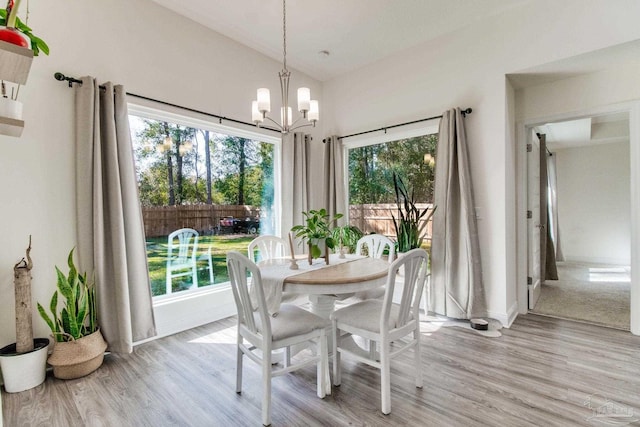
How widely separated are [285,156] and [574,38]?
3.10 meters

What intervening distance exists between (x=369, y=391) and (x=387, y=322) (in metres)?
0.56

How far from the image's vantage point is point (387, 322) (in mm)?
1882

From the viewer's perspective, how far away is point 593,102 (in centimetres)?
309

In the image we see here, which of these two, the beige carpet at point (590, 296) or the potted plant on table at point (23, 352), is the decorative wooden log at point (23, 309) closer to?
the potted plant on table at point (23, 352)

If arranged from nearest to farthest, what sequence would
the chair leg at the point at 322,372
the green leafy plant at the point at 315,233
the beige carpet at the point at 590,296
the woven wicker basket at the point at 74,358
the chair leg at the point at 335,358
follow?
the chair leg at the point at 322,372 → the chair leg at the point at 335,358 → the woven wicker basket at the point at 74,358 → the green leafy plant at the point at 315,233 → the beige carpet at the point at 590,296

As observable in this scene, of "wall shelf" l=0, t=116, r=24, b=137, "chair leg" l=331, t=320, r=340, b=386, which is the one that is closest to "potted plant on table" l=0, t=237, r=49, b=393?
"wall shelf" l=0, t=116, r=24, b=137

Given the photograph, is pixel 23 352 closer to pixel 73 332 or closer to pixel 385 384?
pixel 73 332

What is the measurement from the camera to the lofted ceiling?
2.98 metres

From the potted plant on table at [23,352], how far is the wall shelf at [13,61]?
1777 mm

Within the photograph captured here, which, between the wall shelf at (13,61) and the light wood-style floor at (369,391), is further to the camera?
the light wood-style floor at (369,391)

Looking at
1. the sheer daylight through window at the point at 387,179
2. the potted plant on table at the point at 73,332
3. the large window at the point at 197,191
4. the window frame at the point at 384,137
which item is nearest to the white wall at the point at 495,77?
the window frame at the point at 384,137

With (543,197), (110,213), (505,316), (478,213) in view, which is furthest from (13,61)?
(543,197)

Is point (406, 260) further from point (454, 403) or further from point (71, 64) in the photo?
point (71, 64)

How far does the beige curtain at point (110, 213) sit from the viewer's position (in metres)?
2.48
